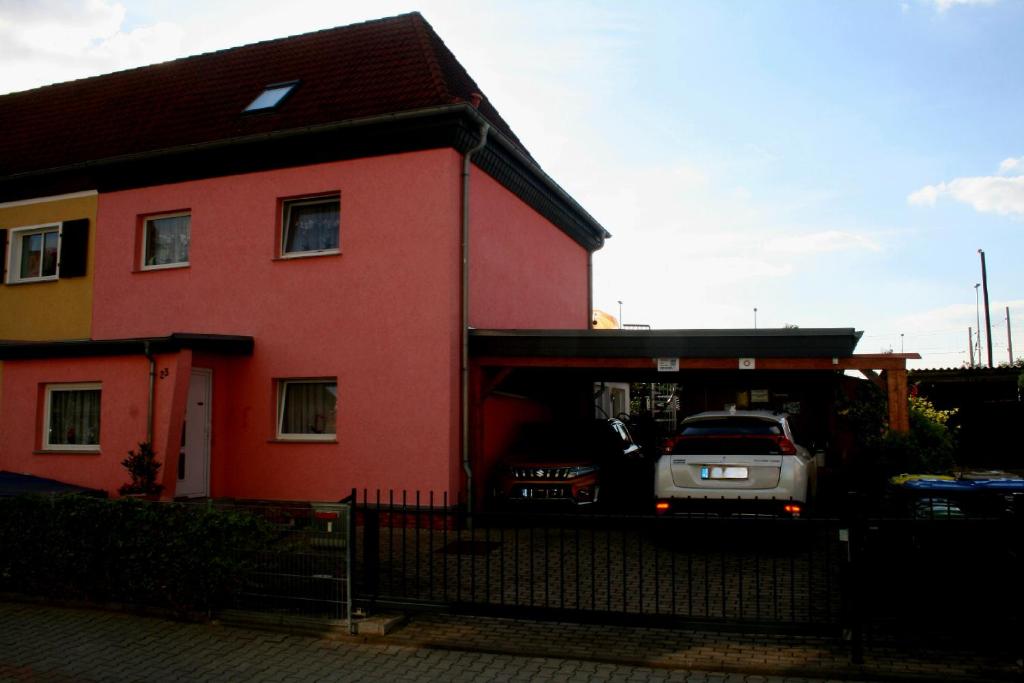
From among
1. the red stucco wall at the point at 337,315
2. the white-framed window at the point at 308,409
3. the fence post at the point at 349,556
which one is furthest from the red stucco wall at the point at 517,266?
the fence post at the point at 349,556

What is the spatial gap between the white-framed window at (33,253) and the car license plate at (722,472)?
1254 centimetres

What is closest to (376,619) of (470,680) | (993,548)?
(470,680)

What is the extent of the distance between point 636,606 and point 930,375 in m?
19.2

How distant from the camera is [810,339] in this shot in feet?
35.6

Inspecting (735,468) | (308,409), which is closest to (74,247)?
(308,409)

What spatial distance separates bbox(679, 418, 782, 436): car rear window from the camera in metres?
9.94

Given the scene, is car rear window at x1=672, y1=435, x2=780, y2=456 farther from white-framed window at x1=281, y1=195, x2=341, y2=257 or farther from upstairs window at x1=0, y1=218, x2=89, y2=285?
upstairs window at x1=0, y1=218, x2=89, y2=285

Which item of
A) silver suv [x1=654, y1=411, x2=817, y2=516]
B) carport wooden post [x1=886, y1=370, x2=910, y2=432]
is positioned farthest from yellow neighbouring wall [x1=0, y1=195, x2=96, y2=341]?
carport wooden post [x1=886, y1=370, x2=910, y2=432]

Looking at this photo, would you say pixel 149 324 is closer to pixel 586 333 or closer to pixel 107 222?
pixel 107 222

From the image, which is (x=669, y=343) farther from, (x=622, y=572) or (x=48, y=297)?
(x=48, y=297)

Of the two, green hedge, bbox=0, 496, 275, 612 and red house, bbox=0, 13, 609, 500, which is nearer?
green hedge, bbox=0, 496, 275, 612

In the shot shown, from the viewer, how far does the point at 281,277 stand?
1346cm

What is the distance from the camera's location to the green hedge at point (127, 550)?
7.25 meters

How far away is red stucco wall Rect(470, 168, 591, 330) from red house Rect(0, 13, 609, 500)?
8cm
